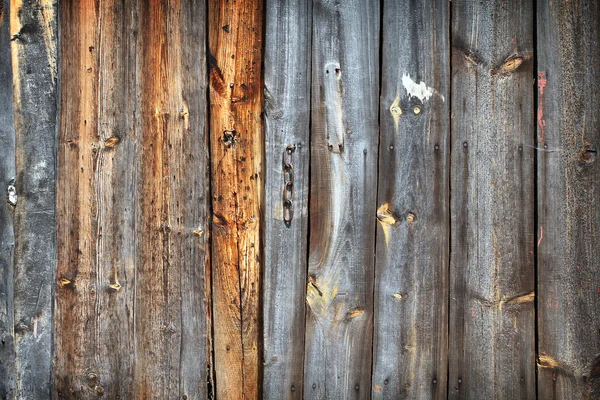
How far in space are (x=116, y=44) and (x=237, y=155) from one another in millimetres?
603

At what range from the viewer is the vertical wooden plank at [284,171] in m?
1.94

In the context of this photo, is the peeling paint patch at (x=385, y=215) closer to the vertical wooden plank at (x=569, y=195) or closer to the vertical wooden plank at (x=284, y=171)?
the vertical wooden plank at (x=284, y=171)

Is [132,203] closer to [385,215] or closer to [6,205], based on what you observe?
[6,205]

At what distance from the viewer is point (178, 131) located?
1.96 m

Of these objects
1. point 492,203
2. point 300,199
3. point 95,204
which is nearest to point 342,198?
point 300,199

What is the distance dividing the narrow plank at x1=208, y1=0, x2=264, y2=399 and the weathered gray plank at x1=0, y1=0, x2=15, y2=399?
2.44 ft

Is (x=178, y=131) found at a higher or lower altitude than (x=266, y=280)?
higher

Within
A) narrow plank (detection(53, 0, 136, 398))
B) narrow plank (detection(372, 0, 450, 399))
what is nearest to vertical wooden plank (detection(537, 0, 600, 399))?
narrow plank (detection(372, 0, 450, 399))

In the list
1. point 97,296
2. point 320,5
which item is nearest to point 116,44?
point 320,5

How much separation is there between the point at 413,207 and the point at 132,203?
1.03 meters

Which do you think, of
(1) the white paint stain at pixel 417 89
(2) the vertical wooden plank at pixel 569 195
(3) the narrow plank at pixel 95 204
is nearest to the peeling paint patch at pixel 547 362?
(2) the vertical wooden plank at pixel 569 195

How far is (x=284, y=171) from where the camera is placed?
1.94 metres

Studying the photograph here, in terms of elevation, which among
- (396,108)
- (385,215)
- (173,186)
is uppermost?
(396,108)

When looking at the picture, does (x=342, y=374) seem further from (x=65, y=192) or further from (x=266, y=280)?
(x=65, y=192)
